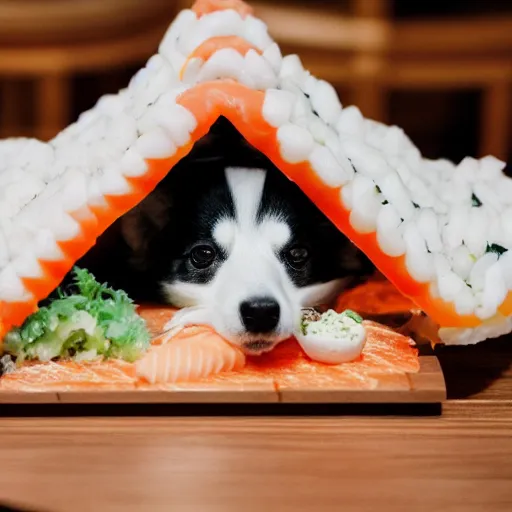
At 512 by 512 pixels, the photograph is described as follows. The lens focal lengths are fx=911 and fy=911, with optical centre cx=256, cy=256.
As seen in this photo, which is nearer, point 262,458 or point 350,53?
point 262,458

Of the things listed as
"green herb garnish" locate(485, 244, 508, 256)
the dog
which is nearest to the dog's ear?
the dog

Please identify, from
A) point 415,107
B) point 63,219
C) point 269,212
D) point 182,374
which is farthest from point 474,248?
point 415,107

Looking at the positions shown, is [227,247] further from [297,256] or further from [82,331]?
[82,331]

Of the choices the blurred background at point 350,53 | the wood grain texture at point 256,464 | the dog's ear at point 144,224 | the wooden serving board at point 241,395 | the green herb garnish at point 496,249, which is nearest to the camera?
the wood grain texture at point 256,464

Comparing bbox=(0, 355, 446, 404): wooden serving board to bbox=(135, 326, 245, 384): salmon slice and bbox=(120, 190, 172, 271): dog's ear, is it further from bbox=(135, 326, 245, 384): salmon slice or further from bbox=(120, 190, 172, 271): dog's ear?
bbox=(120, 190, 172, 271): dog's ear

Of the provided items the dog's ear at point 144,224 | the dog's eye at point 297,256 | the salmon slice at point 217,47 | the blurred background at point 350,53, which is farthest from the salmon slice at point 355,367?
the blurred background at point 350,53

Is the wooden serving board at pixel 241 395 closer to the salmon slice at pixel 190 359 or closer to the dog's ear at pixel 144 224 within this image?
the salmon slice at pixel 190 359

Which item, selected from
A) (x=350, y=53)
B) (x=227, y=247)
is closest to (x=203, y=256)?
(x=227, y=247)
